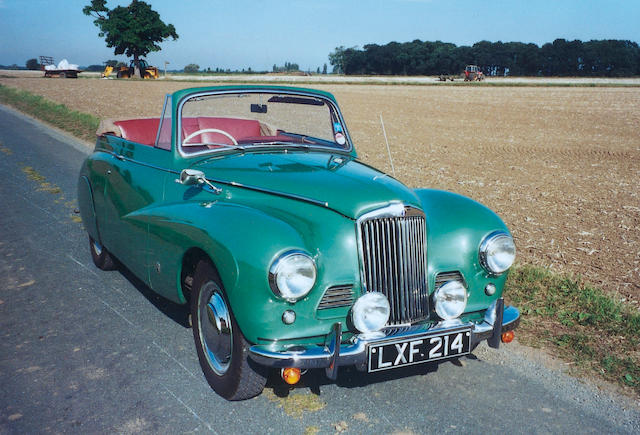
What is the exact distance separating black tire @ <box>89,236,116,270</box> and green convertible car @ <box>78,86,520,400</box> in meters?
0.91

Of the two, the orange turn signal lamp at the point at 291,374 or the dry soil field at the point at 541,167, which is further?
the dry soil field at the point at 541,167

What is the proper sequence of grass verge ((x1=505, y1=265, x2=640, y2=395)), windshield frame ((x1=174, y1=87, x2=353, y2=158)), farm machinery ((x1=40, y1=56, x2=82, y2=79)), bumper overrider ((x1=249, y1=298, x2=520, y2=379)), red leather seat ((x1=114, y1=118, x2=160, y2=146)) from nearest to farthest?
bumper overrider ((x1=249, y1=298, x2=520, y2=379)) → grass verge ((x1=505, y1=265, x2=640, y2=395)) → windshield frame ((x1=174, y1=87, x2=353, y2=158)) → red leather seat ((x1=114, y1=118, x2=160, y2=146)) → farm machinery ((x1=40, y1=56, x2=82, y2=79))

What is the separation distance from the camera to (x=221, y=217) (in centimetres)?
296

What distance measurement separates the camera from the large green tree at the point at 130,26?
6906 cm

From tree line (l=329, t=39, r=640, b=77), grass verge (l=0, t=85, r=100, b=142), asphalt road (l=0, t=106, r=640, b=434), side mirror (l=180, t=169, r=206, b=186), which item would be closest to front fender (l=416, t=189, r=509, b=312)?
asphalt road (l=0, t=106, r=640, b=434)

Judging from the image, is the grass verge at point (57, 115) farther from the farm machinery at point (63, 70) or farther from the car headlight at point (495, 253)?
the farm machinery at point (63, 70)

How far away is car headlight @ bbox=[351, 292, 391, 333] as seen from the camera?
8.96ft

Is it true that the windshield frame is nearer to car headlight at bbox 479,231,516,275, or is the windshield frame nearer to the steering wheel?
the steering wheel

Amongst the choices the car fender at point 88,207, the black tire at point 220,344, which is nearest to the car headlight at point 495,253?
the black tire at point 220,344

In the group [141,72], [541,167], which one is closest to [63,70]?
[141,72]

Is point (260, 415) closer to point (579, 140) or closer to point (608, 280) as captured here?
point (608, 280)

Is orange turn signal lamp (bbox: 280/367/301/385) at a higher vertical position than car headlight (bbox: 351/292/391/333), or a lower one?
lower

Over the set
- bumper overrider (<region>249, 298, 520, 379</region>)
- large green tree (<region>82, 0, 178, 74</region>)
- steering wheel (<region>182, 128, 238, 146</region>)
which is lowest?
bumper overrider (<region>249, 298, 520, 379</region>)

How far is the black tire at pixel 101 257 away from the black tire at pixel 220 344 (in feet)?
6.63
